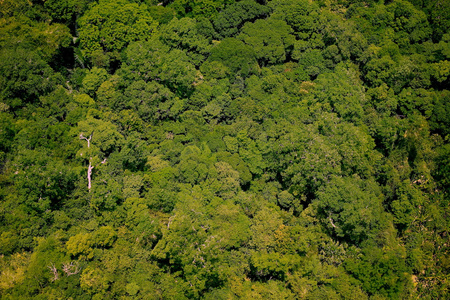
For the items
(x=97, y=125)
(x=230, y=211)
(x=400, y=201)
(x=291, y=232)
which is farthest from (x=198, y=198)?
(x=400, y=201)

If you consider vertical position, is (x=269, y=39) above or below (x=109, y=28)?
above

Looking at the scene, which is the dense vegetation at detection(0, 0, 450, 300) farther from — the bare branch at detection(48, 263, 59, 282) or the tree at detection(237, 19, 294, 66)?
the tree at detection(237, 19, 294, 66)

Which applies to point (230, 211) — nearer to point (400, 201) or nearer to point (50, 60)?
point (400, 201)

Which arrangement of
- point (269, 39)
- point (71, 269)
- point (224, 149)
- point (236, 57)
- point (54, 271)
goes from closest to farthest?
point (54, 271) < point (71, 269) < point (224, 149) < point (236, 57) < point (269, 39)

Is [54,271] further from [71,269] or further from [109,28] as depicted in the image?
[109,28]

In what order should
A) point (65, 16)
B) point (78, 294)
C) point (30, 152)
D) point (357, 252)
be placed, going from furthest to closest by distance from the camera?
point (65, 16) → point (357, 252) → point (30, 152) → point (78, 294)

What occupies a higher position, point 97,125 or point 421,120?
point 421,120

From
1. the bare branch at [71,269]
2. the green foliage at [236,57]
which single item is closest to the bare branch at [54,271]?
the bare branch at [71,269]

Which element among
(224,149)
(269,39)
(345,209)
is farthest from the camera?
(269,39)

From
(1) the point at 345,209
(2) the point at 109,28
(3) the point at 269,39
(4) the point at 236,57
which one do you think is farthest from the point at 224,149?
(2) the point at 109,28
